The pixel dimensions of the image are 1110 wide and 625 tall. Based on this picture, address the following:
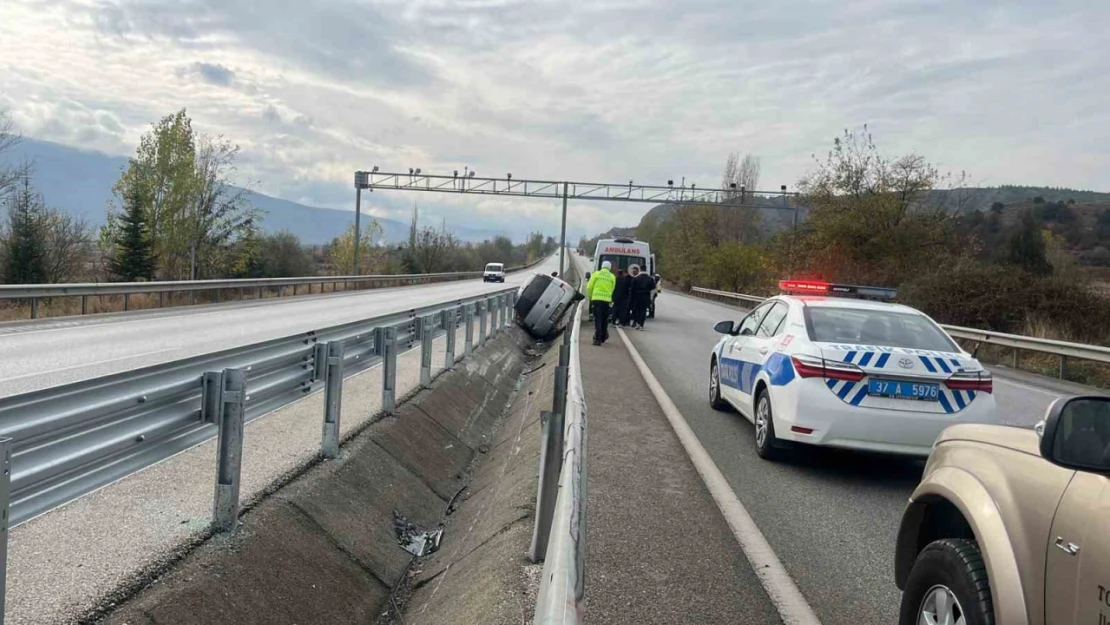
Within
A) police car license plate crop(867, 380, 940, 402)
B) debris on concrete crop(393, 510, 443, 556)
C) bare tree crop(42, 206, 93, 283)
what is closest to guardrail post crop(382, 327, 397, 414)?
debris on concrete crop(393, 510, 443, 556)

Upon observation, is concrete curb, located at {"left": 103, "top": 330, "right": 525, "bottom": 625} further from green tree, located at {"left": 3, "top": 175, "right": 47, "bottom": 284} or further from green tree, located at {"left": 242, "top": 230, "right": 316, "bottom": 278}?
green tree, located at {"left": 242, "top": 230, "right": 316, "bottom": 278}

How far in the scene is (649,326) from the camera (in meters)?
25.0

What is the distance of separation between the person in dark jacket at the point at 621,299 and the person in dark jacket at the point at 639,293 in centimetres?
17

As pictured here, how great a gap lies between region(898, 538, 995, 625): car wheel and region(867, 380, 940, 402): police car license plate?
11.9ft

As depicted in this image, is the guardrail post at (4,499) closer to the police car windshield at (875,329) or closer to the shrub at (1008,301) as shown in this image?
the police car windshield at (875,329)

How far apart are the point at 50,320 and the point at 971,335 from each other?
20.6m

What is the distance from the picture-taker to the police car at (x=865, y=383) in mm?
6762

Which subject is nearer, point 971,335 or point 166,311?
point 971,335

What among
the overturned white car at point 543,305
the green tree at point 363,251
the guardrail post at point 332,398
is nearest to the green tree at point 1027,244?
the overturned white car at point 543,305

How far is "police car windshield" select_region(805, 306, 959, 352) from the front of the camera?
730 centimetres

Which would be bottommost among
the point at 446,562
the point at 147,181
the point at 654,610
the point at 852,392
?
the point at 446,562

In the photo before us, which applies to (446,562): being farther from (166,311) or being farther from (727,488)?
(166,311)

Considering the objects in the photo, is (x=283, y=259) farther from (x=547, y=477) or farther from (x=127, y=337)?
(x=547, y=477)

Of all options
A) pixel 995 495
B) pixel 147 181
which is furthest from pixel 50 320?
pixel 147 181
